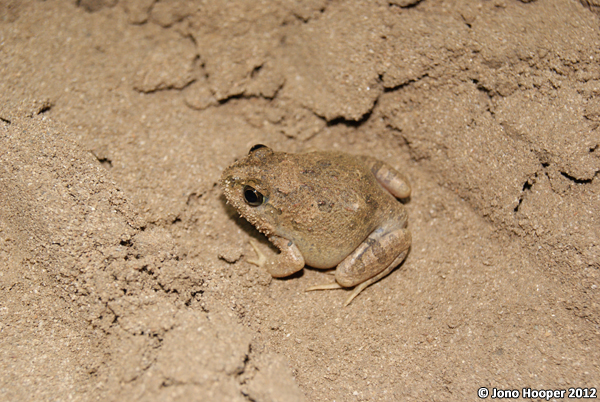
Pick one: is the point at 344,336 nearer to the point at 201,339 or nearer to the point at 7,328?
the point at 201,339

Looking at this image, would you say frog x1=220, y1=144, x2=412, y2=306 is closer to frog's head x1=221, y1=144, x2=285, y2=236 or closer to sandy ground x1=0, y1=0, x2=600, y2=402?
frog's head x1=221, y1=144, x2=285, y2=236

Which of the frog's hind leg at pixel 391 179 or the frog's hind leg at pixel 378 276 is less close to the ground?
the frog's hind leg at pixel 391 179

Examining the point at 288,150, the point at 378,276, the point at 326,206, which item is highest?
the point at 326,206

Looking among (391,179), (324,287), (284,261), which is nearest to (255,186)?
(284,261)

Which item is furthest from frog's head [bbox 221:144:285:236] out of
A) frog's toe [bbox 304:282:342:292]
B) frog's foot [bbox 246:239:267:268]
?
frog's toe [bbox 304:282:342:292]

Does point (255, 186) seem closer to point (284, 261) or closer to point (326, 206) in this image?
point (326, 206)

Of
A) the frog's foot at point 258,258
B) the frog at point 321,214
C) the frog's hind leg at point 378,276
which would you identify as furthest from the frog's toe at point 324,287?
the frog's foot at point 258,258

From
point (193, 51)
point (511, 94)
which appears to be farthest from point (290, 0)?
point (511, 94)

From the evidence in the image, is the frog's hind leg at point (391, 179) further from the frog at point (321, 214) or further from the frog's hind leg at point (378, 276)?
the frog's hind leg at point (378, 276)
